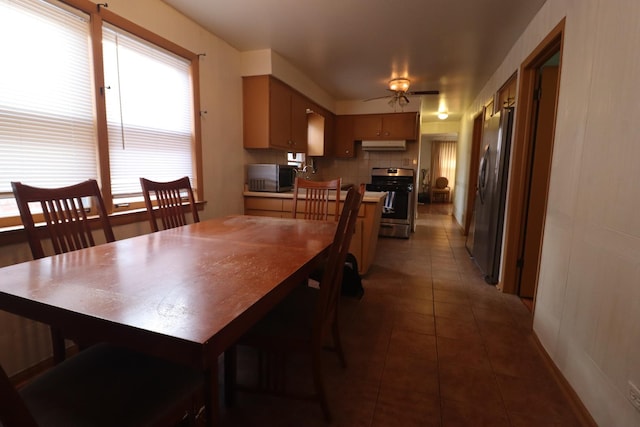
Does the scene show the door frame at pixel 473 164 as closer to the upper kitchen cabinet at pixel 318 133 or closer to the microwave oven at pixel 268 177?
the upper kitchen cabinet at pixel 318 133

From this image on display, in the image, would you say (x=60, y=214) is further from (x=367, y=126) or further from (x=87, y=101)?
(x=367, y=126)

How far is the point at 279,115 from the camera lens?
3438mm

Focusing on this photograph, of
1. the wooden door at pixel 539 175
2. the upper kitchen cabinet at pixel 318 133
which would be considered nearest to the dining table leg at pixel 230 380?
the wooden door at pixel 539 175

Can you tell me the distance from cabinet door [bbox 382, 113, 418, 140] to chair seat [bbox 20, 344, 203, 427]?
4753 millimetres

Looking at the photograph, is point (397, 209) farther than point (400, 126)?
No

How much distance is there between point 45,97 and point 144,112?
0.62 meters

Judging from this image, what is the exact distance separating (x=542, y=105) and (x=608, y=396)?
206cm

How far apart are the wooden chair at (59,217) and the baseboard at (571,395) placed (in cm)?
221

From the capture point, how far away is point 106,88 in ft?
6.44

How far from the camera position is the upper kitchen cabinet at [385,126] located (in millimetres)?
4984

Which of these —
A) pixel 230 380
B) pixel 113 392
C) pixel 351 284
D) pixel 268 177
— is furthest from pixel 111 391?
pixel 268 177

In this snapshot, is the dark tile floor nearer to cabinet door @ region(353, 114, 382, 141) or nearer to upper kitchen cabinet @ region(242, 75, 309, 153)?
upper kitchen cabinet @ region(242, 75, 309, 153)

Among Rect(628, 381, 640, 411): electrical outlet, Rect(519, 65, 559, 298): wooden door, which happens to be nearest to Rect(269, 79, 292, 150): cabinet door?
Rect(519, 65, 559, 298): wooden door

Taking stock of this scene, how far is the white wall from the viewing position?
1.16 m
